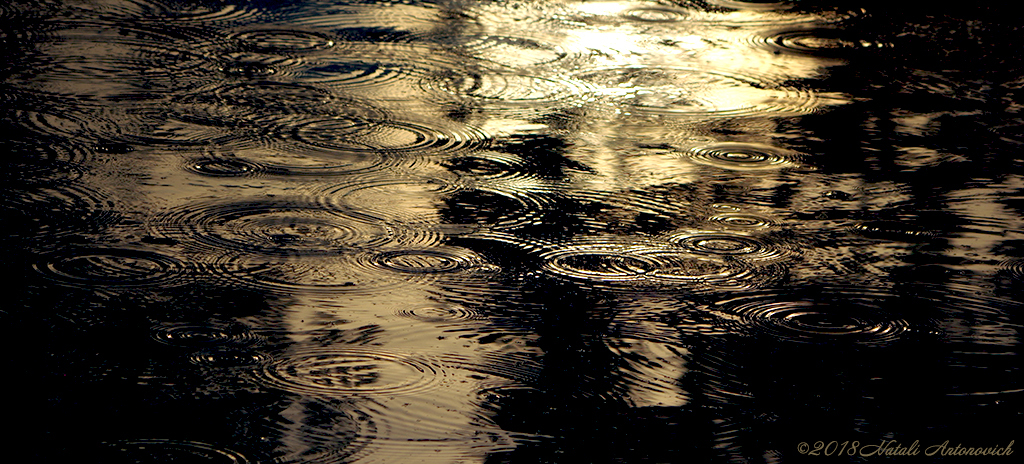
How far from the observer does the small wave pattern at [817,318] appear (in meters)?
2.84

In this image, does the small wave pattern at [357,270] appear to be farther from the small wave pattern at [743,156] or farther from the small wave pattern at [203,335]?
the small wave pattern at [743,156]

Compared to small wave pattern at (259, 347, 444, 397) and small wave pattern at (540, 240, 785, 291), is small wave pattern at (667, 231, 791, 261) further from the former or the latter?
small wave pattern at (259, 347, 444, 397)

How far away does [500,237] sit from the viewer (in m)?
3.38

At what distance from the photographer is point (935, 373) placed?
2.68 metres

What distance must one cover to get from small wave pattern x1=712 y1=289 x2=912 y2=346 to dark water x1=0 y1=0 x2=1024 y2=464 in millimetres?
10

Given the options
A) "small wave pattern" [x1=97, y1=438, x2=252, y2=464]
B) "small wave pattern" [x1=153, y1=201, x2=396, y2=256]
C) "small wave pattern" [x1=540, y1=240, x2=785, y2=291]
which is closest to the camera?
"small wave pattern" [x1=97, y1=438, x2=252, y2=464]

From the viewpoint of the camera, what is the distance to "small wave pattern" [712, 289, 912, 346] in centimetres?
284

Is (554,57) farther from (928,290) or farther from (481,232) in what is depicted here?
(928,290)

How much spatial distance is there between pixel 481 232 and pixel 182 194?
99cm

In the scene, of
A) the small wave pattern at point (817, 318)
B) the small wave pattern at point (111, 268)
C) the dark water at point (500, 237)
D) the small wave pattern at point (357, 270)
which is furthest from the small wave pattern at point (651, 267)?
the small wave pattern at point (111, 268)

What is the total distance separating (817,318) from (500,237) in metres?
0.98

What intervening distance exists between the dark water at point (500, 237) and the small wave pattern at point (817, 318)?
0.01 m

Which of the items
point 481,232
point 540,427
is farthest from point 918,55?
point 540,427

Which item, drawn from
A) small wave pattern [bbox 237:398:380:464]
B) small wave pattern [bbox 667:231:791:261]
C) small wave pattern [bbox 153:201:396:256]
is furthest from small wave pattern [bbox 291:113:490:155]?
small wave pattern [bbox 237:398:380:464]
